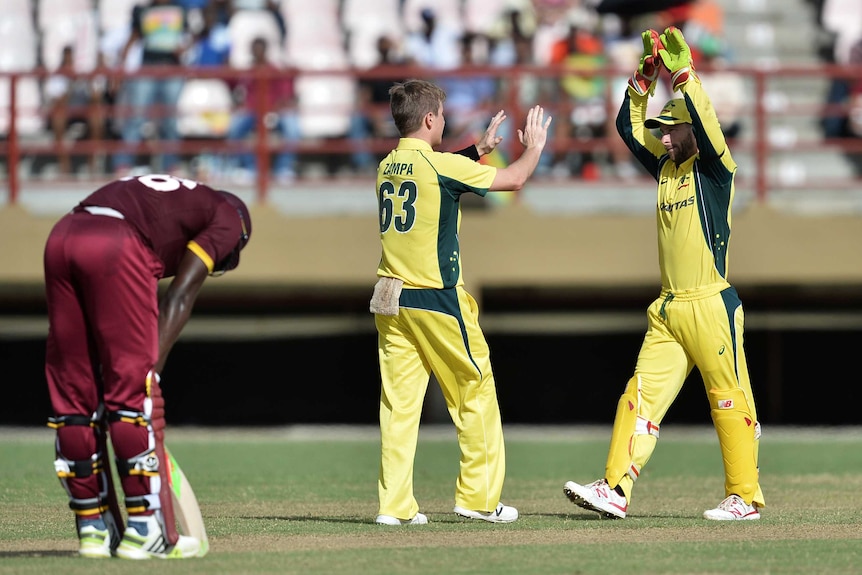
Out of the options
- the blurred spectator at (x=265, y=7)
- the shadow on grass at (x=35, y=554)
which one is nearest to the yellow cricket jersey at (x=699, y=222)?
the shadow on grass at (x=35, y=554)

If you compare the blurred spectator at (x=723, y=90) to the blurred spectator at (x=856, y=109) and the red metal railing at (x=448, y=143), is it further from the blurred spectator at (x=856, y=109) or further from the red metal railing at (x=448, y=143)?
the blurred spectator at (x=856, y=109)

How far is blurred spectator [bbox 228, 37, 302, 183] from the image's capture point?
15.5m

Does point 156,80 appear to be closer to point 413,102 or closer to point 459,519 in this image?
point 413,102

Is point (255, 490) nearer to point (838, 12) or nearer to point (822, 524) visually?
point (822, 524)

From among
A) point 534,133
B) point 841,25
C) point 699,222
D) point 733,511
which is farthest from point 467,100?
point 733,511

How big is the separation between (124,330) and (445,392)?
2112 mm

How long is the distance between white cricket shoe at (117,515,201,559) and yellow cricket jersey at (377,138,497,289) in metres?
2.00

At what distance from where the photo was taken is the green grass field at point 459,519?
6.38 meters

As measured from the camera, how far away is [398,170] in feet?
25.7

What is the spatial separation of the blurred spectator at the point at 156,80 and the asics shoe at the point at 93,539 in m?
8.97

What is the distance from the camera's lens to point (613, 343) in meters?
18.9

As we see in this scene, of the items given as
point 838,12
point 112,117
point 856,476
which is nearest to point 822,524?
point 856,476

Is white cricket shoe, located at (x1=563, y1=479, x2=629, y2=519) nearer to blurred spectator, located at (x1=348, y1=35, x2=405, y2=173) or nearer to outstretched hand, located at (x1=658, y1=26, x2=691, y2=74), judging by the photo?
outstretched hand, located at (x1=658, y1=26, x2=691, y2=74)

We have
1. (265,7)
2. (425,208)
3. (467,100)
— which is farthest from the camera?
(265,7)
